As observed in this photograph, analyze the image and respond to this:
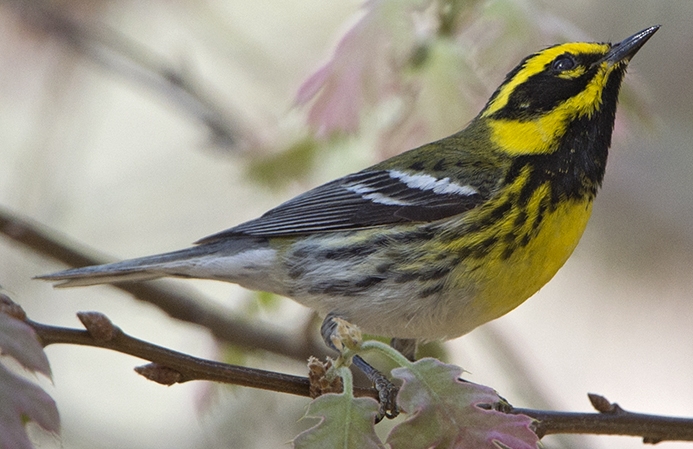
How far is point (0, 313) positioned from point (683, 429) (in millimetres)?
2074

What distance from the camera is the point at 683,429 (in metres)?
2.70

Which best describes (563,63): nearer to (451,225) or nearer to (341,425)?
(451,225)

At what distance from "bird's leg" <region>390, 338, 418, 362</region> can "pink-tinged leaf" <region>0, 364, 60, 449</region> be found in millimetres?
2427

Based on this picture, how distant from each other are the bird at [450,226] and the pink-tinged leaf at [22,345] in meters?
1.33

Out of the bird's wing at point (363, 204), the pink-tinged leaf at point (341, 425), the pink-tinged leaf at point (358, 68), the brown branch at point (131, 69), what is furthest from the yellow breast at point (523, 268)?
the brown branch at point (131, 69)

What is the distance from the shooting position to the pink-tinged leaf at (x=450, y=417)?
6.77ft

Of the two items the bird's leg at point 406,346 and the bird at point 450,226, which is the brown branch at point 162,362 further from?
the bird's leg at point 406,346

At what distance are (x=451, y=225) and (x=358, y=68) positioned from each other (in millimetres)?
773

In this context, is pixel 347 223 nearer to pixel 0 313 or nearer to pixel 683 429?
pixel 683 429

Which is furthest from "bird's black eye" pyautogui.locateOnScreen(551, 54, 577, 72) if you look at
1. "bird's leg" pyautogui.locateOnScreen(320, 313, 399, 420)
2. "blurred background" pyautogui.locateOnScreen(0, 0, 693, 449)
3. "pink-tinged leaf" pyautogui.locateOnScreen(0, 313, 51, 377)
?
Answer: "pink-tinged leaf" pyautogui.locateOnScreen(0, 313, 51, 377)

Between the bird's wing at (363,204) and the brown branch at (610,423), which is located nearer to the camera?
the brown branch at (610,423)

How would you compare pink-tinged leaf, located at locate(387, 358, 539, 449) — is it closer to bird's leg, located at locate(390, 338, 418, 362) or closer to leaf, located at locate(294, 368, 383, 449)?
leaf, located at locate(294, 368, 383, 449)

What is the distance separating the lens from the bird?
3.43 metres

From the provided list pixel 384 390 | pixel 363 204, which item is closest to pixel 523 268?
pixel 384 390
